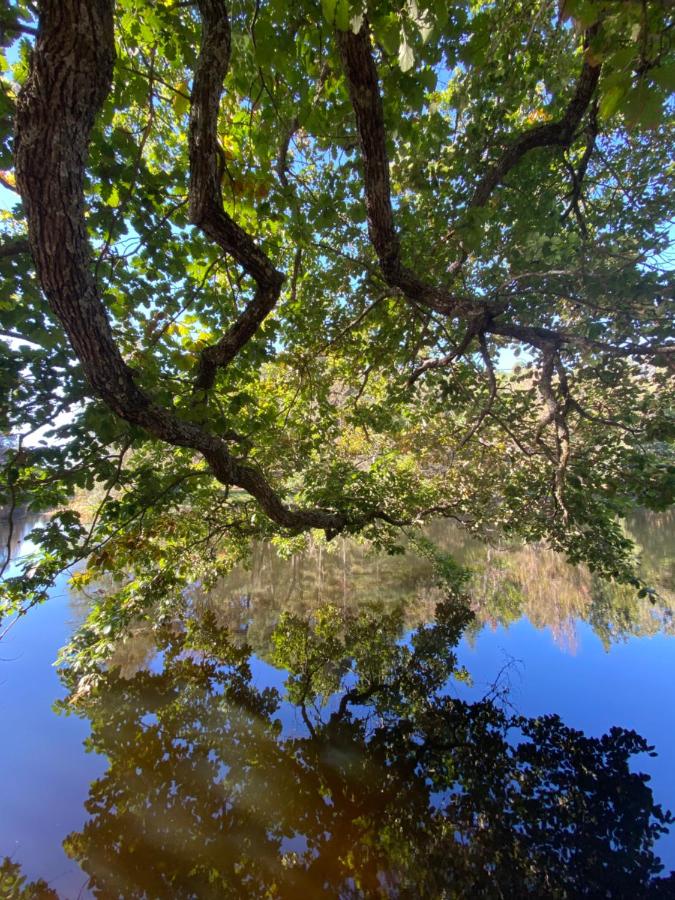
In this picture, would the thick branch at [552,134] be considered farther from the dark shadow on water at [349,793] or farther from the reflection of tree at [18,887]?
the reflection of tree at [18,887]

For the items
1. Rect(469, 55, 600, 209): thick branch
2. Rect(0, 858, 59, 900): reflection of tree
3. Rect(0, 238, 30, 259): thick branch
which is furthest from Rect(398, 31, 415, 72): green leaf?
Rect(0, 858, 59, 900): reflection of tree

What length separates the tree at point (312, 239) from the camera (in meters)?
1.48

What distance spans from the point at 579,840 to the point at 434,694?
216 cm

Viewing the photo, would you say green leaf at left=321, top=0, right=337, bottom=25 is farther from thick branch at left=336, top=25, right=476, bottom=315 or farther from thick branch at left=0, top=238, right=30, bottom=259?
thick branch at left=0, top=238, right=30, bottom=259

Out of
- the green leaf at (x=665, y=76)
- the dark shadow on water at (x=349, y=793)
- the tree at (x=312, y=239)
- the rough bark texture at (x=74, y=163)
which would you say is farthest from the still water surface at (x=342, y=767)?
the green leaf at (x=665, y=76)

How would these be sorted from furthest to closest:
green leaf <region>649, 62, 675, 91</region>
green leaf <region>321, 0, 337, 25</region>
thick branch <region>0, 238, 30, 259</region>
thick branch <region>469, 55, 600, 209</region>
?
thick branch <region>469, 55, 600, 209</region> < thick branch <region>0, 238, 30, 259</region> < green leaf <region>321, 0, 337, 25</region> < green leaf <region>649, 62, 675, 91</region>

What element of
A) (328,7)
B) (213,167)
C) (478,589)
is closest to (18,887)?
(213,167)

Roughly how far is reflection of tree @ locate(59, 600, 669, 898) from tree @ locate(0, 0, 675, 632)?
6.35ft

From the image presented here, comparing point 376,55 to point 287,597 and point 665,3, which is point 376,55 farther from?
point 287,597

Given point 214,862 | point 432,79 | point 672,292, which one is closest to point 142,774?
point 214,862

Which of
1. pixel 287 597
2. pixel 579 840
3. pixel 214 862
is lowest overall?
pixel 214 862

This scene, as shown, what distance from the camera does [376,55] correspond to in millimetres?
2658

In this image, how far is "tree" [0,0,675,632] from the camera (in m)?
1.48

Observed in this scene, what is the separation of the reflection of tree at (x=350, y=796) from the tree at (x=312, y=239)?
1934mm
